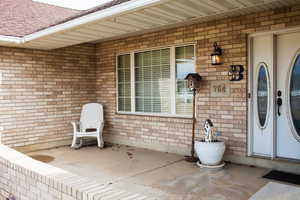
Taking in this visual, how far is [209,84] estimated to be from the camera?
4797 mm

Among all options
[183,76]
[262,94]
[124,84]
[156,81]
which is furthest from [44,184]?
[124,84]

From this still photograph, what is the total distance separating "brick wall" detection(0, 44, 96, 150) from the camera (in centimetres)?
554

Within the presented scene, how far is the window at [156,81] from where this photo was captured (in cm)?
528

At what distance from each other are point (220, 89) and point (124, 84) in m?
2.57

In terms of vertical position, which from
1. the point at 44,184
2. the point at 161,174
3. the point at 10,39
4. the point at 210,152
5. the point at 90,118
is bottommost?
the point at 161,174

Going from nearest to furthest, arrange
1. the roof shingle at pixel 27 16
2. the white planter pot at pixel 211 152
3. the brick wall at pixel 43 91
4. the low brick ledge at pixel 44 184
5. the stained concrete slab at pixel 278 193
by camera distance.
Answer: the low brick ledge at pixel 44 184 < the stained concrete slab at pixel 278 193 < the white planter pot at pixel 211 152 < the roof shingle at pixel 27 16 < the brick wall at pixel 43 91

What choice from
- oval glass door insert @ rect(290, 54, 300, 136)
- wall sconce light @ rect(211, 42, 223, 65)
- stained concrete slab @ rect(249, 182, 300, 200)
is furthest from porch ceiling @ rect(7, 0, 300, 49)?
stained concrete slab @ rect(249, 182, 300, 200)

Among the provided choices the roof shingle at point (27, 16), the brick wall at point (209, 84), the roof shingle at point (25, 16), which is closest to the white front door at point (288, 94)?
the brick wall at point (209, 84)

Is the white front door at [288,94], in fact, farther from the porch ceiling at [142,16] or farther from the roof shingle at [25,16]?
the roof shingle at [25,16]

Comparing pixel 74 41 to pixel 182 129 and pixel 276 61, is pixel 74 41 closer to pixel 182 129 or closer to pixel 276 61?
pixel 182 129

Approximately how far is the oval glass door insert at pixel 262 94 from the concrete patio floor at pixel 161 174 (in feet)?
2.69

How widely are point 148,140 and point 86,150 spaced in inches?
53.6

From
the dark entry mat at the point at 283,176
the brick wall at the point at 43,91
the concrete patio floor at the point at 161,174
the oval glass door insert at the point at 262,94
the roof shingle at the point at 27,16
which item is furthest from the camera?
the brick wall at the point at 43,91

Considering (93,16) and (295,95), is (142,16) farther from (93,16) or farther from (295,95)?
(295,95)
